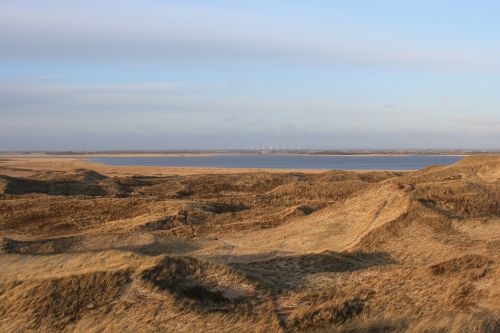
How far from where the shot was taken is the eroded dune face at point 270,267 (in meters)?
10.5

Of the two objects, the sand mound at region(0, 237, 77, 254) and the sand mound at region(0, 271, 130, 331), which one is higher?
the sand mound at region(0, 271, 130, 331)

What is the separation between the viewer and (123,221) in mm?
25547

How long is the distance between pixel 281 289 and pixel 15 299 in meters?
5.34

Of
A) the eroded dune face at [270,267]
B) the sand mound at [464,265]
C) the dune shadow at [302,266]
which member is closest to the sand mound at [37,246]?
the eroded dune face at [270,267]

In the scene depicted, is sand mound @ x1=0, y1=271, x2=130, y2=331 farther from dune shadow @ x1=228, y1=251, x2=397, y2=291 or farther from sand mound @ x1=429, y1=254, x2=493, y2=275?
sand mound @ x1=429, y1=254, x2=493, y2=275

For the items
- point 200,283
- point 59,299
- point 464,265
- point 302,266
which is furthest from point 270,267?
point 59,299

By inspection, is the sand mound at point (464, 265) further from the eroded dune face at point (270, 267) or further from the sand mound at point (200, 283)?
the sand mound at point (200, 283)

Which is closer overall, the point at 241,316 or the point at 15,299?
the point at 241,316

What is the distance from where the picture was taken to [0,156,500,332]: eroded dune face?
1051cm

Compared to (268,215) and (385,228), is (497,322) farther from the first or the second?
(268,215)

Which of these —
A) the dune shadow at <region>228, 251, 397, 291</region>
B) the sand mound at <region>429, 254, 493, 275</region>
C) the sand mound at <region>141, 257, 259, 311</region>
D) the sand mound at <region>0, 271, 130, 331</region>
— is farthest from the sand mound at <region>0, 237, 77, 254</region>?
→ the sand mound at <region>429, 254, 493, 275</region>

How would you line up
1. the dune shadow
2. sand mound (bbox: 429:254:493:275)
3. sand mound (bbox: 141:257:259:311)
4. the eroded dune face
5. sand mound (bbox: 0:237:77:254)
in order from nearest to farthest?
the eroded dune face
sand mound (bbox: 141:257:259:311)
the dune shadow
sand mound (bbox: 429:254:493:275)
sand mound (bbox: 0:237:77:254)

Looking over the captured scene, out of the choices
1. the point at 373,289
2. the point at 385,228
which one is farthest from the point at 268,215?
the point at 373,289

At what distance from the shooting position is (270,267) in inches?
552
